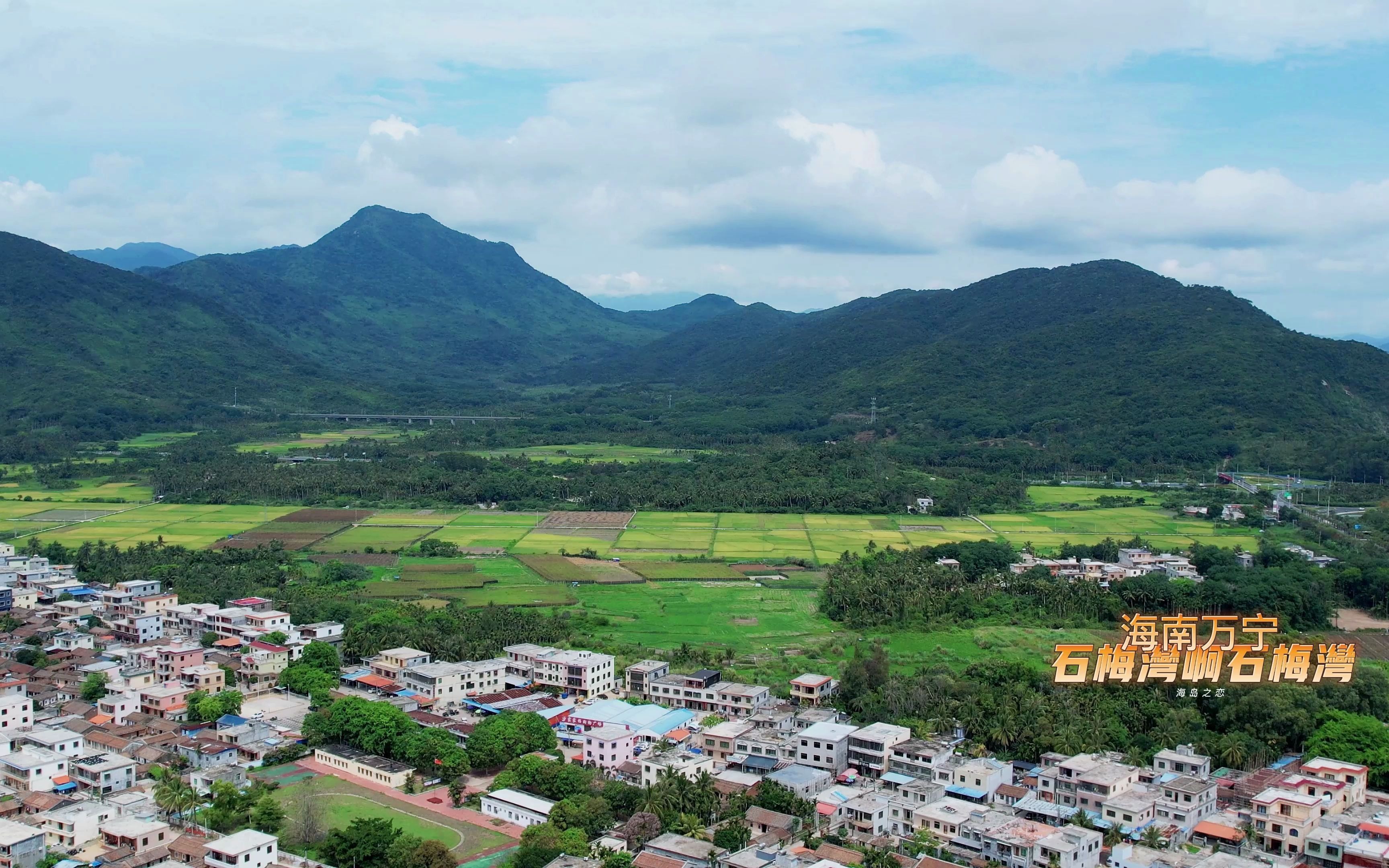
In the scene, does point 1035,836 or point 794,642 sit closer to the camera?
point 1035,836

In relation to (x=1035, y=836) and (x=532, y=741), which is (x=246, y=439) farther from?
(x=1035, y=836)

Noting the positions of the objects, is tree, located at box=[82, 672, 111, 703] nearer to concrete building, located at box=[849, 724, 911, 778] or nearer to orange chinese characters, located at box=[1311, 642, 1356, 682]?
concrete building, located at box=[849, 724, 911, 778]

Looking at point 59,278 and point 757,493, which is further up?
point 59,278

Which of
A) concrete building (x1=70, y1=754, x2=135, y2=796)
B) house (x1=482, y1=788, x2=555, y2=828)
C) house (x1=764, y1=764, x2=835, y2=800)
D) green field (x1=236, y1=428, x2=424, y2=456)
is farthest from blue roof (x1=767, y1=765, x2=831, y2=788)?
green field (x1=236, y1=428, x2=424, y2=456)


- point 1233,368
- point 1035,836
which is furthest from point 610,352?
point 1035,836

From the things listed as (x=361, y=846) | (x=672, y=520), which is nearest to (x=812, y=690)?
(x=361, y=846)

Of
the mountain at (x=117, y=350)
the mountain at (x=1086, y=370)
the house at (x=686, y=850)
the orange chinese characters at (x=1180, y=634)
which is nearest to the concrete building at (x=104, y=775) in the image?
the house at (x=686, y=850)
